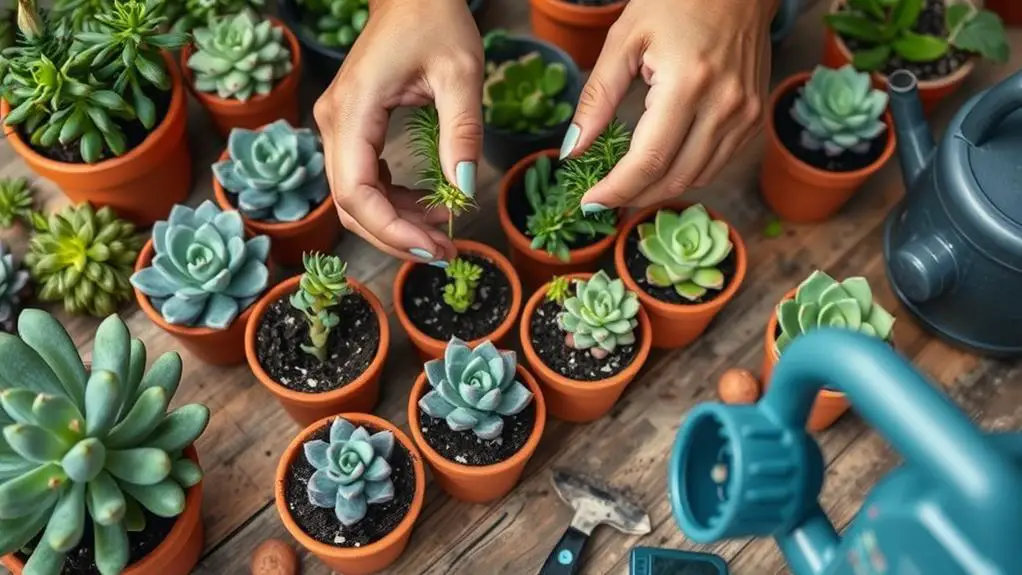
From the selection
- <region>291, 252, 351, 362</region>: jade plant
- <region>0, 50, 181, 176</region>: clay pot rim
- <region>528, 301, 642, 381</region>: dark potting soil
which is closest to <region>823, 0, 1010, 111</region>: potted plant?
<region>528, 301, 642, 381</region>: dark potting soil

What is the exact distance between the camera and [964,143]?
38.8 inches

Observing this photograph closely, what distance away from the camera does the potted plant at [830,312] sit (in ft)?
3.25

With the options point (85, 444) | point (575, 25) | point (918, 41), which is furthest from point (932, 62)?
point (85, 444)

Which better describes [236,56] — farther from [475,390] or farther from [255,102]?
[475,390]

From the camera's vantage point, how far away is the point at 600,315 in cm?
100

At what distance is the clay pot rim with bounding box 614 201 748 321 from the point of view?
1.06 m

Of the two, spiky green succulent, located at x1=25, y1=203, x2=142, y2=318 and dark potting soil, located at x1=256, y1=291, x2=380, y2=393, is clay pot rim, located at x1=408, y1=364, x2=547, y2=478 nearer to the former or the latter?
dark potting soil, located at x1=256, y1=291, x2=380, y2=393

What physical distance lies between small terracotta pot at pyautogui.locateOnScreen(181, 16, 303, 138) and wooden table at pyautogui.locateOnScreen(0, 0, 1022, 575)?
0.09m

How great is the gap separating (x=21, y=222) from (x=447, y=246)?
0.60 metres

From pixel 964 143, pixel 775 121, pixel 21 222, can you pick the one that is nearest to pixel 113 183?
pixel 21 222

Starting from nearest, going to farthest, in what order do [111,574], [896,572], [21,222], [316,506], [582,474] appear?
1. [896,572]
2. [111,574]
3. [316,506]
4. [582,474]
5. [21,222]

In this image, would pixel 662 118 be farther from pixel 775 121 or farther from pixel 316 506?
pixel 316 506

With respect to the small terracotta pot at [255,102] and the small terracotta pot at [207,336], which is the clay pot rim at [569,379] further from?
the small terracotta pot at [255,102]

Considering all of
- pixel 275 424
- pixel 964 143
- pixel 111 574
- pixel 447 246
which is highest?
pixel 964 143
